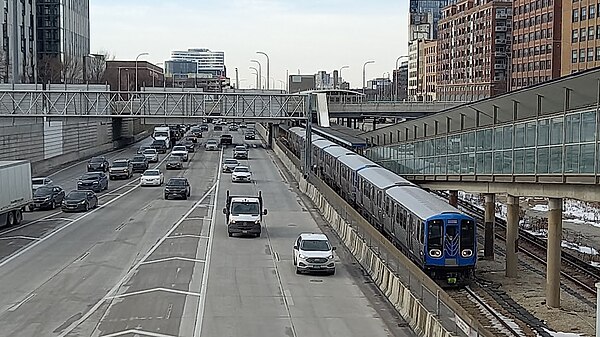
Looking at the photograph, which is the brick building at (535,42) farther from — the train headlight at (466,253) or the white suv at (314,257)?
the train headlight at (466,253)

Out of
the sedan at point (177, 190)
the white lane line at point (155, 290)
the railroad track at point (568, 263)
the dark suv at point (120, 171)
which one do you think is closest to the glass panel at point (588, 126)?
the railroad track at point (568, 263)

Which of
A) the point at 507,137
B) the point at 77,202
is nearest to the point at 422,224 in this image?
the point at 507,137

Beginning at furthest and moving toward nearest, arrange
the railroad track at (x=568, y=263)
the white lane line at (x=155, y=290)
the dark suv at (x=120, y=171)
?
the dark suv at (x=120, y=171) → the railroad track at (x=568, y=263) → the white lane line at (x=155, y=290)

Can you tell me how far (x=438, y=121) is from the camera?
4325 cm

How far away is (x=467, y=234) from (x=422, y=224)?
1.52 meters

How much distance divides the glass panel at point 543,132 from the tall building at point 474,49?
9636 centimetres

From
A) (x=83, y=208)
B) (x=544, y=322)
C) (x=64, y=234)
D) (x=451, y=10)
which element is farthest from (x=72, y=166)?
(x=451, y=10)

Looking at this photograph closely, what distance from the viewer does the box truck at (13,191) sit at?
4217 centimetres

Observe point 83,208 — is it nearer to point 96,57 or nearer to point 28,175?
point 28,175

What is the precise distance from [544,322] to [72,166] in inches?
2708

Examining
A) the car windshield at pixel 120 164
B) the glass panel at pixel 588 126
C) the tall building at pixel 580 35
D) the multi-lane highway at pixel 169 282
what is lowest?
the multi-lane highway at pixel 169 282

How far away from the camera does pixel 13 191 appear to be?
1709 inches

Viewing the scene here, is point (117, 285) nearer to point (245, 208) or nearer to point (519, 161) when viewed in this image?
point (245, 208)

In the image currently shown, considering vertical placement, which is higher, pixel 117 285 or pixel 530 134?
pixel 530 134
